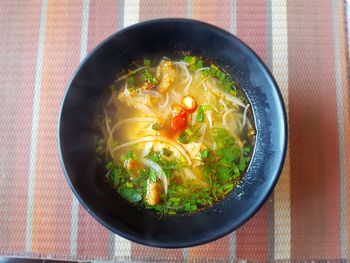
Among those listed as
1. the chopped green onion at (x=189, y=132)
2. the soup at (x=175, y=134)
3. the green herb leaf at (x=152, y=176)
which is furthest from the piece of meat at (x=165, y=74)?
the green herb leaf at (x=152, y=176)

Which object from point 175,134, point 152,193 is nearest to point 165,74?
point 175,134

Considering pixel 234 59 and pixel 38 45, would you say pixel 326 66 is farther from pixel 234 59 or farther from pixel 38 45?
pixel 38 45

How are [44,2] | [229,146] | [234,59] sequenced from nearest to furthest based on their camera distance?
[234,59] → [229,146] → [44,2]

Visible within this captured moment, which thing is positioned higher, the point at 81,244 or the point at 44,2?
the point at 44,2

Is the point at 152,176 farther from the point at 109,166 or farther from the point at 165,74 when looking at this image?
the point at 165,74

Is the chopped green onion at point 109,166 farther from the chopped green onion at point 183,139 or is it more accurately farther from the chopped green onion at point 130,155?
the chopped green onion at point 183,139

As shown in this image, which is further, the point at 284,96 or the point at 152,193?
the point at 284,96

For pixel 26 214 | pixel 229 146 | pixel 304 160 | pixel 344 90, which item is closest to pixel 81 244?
pixel 26 214
